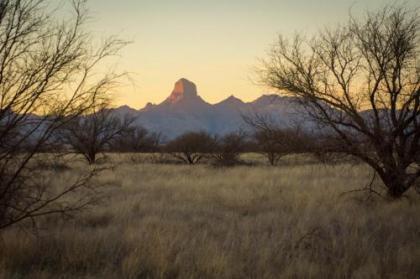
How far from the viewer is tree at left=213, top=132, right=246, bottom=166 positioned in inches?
1114

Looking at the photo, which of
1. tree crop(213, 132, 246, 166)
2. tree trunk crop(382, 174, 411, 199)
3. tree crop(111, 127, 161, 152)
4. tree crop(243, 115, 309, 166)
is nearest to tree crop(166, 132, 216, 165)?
tree crop(213, 132, 246, 166)

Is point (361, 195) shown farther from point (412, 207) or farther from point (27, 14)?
point (27, 14)

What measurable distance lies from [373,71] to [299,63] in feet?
5.95

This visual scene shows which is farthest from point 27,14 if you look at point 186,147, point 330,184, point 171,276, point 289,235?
point 186,147

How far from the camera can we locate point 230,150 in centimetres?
2933

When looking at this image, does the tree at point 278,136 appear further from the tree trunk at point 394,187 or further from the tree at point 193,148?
the tree at point 193,148

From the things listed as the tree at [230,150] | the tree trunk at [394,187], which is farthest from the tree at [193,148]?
the tree trunk at [394,187]

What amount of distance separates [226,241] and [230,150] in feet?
75.1

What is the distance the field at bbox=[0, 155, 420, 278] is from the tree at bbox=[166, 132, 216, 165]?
2138 cm

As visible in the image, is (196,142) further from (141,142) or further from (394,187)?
(394,187)

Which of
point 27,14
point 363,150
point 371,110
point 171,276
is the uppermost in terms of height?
point 27,14

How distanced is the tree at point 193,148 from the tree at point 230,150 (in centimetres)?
124

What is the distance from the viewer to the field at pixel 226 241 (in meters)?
5.23

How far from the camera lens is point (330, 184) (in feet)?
47.0
